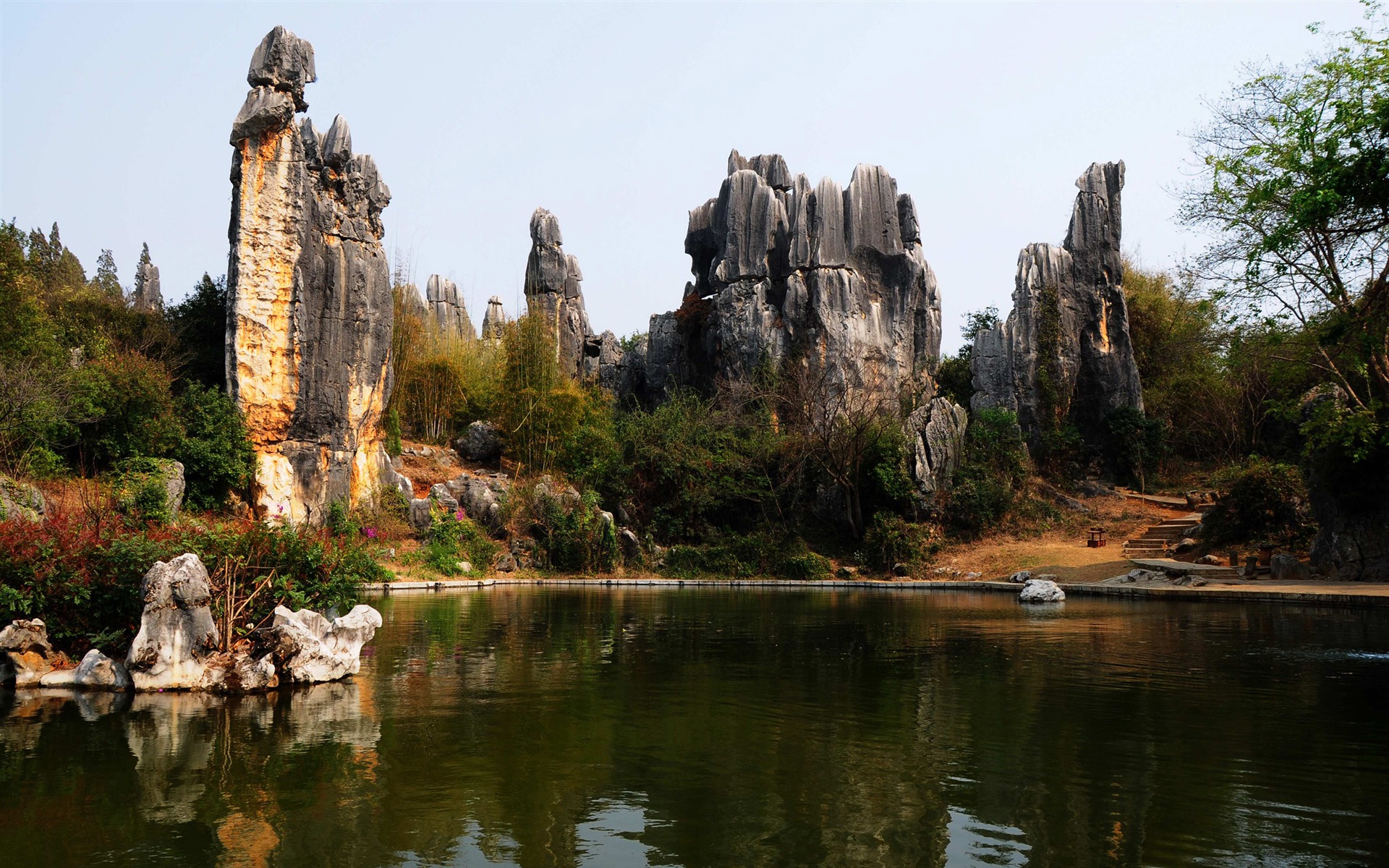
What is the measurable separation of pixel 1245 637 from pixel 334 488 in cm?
2012

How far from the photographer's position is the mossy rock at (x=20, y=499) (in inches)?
506

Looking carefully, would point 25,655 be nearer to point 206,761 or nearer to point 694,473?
point 206,761

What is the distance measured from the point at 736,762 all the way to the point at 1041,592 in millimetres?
13034

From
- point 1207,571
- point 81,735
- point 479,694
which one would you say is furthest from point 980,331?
point 81,735

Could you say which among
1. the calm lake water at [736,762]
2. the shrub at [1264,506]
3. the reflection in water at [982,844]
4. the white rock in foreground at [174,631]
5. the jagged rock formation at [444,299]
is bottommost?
the reflection in water at [982,844]

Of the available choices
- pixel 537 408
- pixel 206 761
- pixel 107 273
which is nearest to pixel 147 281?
pixel 107 273

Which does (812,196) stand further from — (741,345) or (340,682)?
(340,682)

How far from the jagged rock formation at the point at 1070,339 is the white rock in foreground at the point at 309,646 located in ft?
80.6

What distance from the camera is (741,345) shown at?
33094 millimetres

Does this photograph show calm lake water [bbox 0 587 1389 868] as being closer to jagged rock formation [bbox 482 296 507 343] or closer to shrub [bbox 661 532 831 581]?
shrub [bbox 661 532 831 581]

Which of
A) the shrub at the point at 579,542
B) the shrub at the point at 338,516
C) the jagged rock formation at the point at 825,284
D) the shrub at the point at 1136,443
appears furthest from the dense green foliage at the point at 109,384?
the shrub at the point at 1136,443

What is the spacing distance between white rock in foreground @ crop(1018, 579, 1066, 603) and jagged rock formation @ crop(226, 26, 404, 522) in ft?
52.4

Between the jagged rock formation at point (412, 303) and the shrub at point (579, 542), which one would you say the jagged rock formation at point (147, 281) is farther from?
the shrub at point (579, 542)

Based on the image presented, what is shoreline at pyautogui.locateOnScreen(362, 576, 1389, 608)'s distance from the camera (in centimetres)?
1527
